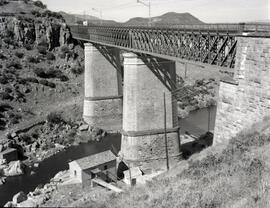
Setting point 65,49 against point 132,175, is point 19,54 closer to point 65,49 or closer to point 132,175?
point 65,49

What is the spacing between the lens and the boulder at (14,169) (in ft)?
81.7

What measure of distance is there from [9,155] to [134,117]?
37.6 ft

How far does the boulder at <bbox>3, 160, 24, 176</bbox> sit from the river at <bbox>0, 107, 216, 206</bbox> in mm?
446

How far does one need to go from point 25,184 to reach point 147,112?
1019 centimetres

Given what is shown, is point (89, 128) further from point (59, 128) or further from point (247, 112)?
point (247, 112)

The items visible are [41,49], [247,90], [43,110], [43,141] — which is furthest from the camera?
[41,49]

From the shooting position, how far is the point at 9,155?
26938 mm

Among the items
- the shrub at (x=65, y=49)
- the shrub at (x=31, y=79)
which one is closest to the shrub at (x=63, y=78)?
the shrub at (x=31, y=79)

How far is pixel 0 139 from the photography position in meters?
29.8

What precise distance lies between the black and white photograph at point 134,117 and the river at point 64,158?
0.10m

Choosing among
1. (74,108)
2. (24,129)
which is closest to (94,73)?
(74,108)

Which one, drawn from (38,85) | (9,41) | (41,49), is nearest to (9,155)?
(38,85)

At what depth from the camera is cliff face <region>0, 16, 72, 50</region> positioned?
46.9 m

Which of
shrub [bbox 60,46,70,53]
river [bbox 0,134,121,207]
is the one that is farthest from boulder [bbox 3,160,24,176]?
shrub [bbox 60,46,70,53]
